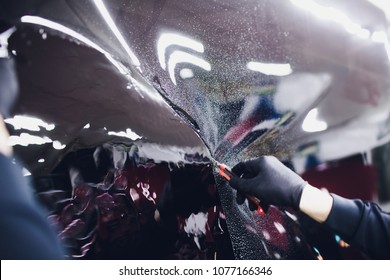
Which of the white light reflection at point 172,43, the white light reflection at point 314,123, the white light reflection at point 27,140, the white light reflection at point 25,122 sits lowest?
the white light reflection at point 314,123

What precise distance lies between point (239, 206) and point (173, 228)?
178 mm

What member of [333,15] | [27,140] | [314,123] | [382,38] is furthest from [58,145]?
[382,38]

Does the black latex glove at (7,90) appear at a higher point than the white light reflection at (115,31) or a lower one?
lower

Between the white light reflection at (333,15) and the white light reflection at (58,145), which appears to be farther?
the white light reflection at (333,15)

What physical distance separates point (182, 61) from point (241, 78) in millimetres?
162

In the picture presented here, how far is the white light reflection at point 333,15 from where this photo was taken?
0.79m

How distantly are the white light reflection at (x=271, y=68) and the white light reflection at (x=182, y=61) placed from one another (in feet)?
0.38

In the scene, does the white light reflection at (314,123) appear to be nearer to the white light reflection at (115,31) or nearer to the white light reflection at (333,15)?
the white light reflection at (333,15)

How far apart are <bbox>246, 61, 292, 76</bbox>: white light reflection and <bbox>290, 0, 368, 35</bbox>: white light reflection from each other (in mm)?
164

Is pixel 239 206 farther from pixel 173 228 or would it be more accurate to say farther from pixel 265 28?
pixel 265 28

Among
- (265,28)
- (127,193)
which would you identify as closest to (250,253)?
(127,193)

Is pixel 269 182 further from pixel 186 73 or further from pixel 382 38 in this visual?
pixel 382 38

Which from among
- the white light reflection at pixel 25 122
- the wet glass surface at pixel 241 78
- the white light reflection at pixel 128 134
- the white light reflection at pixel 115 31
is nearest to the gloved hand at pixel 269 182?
the wet glass surface at pixel 241 78

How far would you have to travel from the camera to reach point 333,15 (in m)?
0.80
